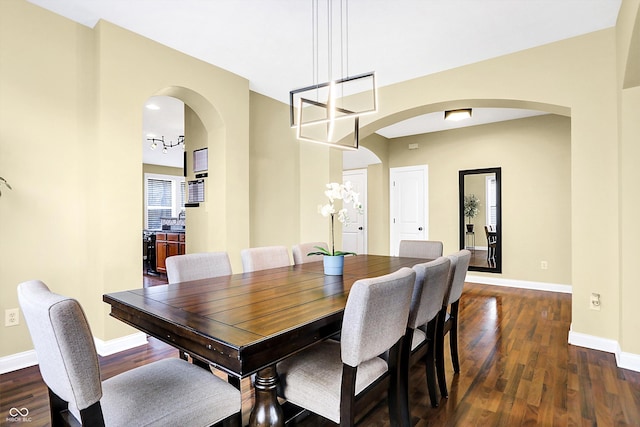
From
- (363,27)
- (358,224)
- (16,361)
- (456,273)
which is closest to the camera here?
(456,273)

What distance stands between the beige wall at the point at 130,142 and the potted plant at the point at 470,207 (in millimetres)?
2525

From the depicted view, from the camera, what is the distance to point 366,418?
1.87 metres

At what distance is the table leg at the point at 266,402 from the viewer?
4.39ft

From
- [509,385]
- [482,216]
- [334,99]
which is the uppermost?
[334,99]

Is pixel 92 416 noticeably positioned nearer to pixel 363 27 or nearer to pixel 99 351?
pixel 99 351

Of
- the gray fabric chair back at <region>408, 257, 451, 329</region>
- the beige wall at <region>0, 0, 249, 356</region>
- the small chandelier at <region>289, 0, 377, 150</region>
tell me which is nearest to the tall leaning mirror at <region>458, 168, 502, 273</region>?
the small chandelier at <region>289, 0, 377, 150</region>

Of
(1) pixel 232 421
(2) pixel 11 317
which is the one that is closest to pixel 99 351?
(2) pixel 11 317

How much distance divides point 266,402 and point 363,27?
9.55 feet

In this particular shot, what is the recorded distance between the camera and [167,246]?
6199mm

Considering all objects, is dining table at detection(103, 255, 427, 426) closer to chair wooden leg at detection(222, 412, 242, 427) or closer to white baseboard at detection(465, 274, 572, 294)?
chair wooden leg at detection(222, 412, 242, 427)

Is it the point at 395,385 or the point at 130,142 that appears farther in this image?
the point at 130,142

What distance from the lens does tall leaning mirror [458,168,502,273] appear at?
223 inches

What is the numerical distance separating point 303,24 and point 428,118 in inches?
125

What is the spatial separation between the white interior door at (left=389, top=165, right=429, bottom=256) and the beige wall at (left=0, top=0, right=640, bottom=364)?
2.74 meters
